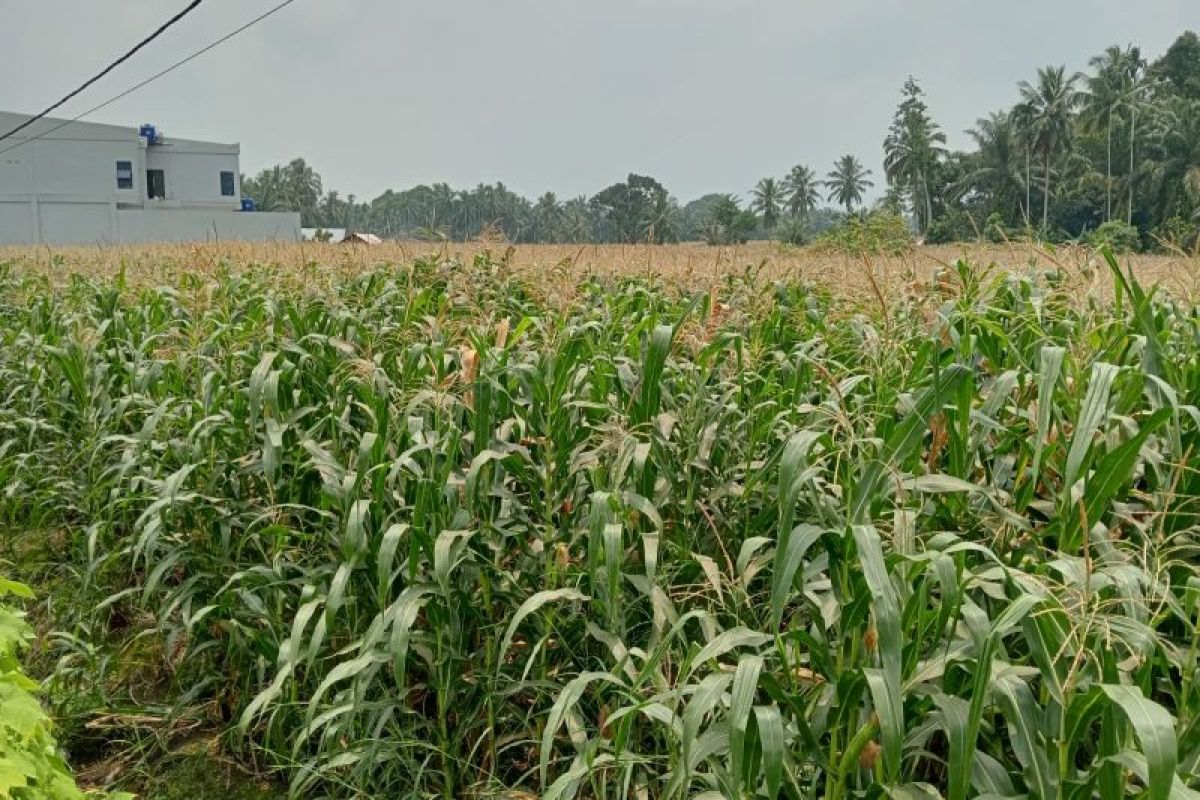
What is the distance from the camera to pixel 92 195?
39.0 metres

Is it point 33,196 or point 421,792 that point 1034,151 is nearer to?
point 33,196

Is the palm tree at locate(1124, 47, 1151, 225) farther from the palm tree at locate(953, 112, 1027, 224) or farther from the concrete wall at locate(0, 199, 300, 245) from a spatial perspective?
the concrete wall at locate(0, 199, 300, 245)

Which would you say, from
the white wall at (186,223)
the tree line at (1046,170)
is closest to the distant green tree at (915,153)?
the tree line at (1046,170)

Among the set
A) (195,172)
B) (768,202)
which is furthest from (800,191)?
(195,172)

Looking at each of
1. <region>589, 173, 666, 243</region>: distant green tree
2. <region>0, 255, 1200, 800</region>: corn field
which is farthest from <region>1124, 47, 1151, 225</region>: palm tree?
<region>0, 255, 1200, 800</region>: corn field

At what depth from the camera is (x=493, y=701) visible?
257cm

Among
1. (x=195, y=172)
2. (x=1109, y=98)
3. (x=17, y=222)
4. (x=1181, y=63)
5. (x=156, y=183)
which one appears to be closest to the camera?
(x=17, y=222)

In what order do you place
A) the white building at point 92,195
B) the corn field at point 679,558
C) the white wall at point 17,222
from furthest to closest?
the white building at point 92,195
the white wall at point 17,222
the corn field at point 679,558

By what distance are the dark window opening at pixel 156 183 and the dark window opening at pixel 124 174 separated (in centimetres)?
191

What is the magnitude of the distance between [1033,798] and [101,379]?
4305 millimetres

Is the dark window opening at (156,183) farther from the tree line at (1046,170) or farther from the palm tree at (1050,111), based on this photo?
the palm tree at (1050,111)

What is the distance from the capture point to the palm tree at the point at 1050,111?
53.5m

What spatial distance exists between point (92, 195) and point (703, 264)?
38797 mm

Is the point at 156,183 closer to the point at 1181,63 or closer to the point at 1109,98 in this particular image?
the point at 1109,98
